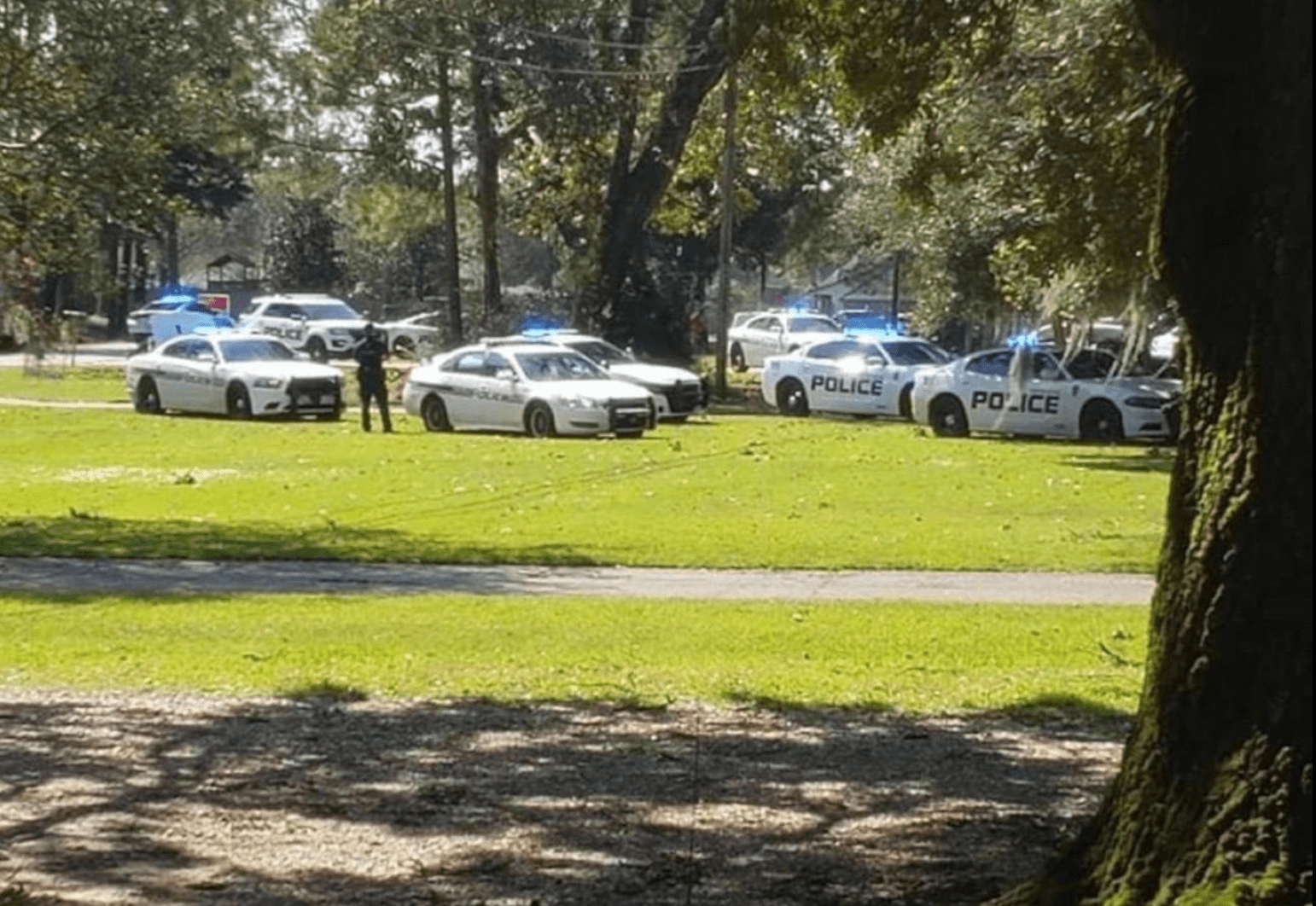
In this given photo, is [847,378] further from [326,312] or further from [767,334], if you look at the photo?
[326,312]

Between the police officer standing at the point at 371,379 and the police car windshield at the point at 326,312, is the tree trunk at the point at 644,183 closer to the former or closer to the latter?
the police officer standing at the point at 371,379

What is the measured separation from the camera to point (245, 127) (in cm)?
2091

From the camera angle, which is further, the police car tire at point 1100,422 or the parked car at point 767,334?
the parked car at point 767,334

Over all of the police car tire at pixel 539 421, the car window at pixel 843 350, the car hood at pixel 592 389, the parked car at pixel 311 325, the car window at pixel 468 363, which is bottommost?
the police car tire at pixel 539 421

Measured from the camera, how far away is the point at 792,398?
45969 mm

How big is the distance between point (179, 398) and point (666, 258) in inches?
1338

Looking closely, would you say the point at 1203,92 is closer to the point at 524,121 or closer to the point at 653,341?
the point at 653,341

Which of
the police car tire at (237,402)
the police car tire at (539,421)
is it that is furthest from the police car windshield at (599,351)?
the police car tire at (539,421)

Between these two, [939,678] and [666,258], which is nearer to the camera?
[939,678]

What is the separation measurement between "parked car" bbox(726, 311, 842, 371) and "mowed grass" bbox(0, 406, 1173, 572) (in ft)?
86.1

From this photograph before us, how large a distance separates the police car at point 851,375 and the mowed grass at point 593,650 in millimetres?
27722

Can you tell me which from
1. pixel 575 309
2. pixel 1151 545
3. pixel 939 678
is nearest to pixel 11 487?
pixel 1151 545

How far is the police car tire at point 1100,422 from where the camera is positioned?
3621cm

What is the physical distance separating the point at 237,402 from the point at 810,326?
1113 inches
